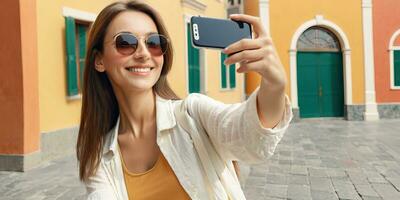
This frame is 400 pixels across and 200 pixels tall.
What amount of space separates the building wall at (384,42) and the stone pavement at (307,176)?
19.2 ft

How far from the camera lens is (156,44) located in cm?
150

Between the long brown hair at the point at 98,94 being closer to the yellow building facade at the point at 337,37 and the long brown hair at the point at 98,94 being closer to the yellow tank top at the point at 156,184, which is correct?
the yellow tank top at the point at 156,184

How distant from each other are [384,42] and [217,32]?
567 inches

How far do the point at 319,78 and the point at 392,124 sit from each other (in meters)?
3.13

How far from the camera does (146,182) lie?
57.7 inches

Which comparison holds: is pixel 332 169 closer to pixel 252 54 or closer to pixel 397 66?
pixel 252 54

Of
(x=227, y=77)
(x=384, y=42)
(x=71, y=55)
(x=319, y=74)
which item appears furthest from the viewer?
(x=227, y=77)

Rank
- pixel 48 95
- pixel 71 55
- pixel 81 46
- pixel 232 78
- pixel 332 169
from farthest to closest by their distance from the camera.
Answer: pixel 232 78, pixel 81 46, pixel 71 55, pixel 48 95, pixel 332 169

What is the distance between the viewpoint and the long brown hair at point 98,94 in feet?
5.11

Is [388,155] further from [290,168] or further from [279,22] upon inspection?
[279,22]

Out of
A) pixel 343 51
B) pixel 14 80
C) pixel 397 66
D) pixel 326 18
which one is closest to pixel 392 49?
pixel 397 66

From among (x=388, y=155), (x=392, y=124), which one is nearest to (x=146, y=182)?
(x=388, y=155)

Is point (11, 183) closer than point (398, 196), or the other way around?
point (398, 196)

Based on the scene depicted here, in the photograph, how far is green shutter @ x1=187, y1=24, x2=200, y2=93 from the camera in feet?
38.2
